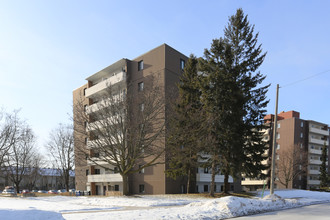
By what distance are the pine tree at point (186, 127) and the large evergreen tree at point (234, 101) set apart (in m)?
1.53

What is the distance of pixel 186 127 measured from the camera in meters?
22.4

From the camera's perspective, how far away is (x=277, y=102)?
18078 millimetres

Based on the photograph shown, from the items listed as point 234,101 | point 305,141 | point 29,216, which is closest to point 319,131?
point 305,141

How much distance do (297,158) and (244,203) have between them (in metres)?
46.3

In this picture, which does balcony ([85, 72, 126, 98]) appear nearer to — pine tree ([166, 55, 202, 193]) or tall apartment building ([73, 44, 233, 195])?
tall apartment building ([73, 44, 233, 195])

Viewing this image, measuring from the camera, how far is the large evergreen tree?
23.2m

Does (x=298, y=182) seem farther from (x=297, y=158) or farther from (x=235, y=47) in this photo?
(x=235, y=47)

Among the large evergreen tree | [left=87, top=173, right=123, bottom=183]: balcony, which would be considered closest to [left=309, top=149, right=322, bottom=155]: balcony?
the large evergreen tree

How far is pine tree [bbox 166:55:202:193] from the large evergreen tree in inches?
60.2

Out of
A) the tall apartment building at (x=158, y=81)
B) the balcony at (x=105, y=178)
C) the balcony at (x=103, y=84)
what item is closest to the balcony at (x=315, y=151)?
the tall apartment building at (x=158, y=81)

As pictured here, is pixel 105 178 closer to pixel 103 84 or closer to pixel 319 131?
pixel 103 84

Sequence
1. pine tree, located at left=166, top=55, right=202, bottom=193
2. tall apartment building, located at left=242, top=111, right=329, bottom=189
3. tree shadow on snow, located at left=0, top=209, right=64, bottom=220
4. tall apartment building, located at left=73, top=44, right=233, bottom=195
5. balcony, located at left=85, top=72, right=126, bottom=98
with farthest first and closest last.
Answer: tall apartment building, located at left=242, top=111, right=329, bottom=189 < balcony, located at left=85, top=72, right=126, bottom=98 < tall apartment building, located at left=73, top=44, right=233, bottom=195 < pine tree, located at left=166, top=55, right=202, bottom=193 < tree shadow on snow, located at left=0, top=209, right=64, bottom=220

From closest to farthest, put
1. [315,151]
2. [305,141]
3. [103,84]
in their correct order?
[103,84]
[315,151]
[305,141]

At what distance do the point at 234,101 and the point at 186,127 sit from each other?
17.6 feet
